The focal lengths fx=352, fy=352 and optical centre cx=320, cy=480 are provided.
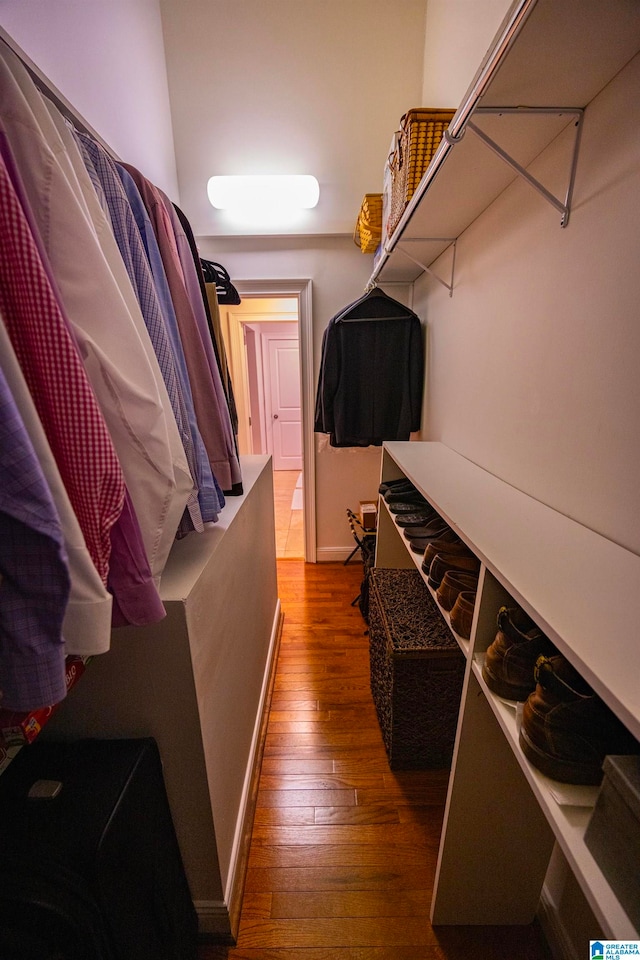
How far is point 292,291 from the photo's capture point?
2.12 metres

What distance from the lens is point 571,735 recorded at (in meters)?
0.45

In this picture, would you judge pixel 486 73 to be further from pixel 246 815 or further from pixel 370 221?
pixel 246 815

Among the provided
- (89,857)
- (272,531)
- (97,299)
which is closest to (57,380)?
(97,299)

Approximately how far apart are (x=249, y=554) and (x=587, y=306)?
43.1 inches

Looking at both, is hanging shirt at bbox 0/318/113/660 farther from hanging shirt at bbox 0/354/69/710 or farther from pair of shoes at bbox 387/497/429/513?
pair of shoes at bbox 387/497/429/513

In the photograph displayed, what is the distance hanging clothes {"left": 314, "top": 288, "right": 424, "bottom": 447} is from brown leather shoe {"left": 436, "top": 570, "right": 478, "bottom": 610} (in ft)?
3.96

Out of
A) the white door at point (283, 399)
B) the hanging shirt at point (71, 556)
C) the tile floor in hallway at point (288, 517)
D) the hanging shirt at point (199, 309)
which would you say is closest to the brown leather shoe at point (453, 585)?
the hanging shirt at point (199, 309)

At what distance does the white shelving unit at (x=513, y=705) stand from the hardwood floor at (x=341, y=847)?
0.07m

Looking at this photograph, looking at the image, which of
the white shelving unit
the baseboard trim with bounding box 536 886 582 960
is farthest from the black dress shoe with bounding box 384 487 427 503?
the baseboard trim with bounding box 536 886 582 960

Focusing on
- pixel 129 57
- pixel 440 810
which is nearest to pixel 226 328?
pixel 129 57

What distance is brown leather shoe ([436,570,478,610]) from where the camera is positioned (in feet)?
2.65

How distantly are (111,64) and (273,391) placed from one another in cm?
377

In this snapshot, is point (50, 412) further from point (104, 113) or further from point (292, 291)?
point (292, 291)

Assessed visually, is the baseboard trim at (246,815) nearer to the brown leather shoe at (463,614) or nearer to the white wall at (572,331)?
the brown leather shoe at (463,614)
